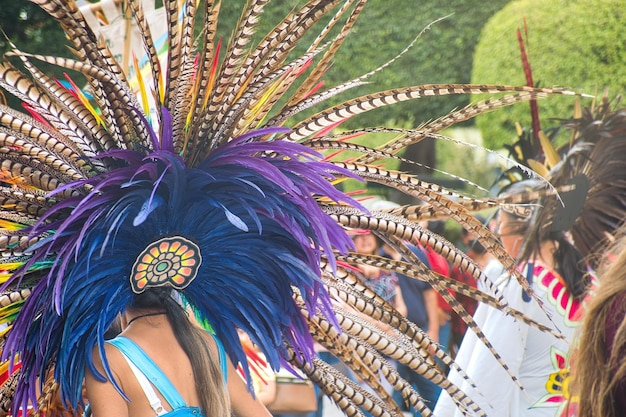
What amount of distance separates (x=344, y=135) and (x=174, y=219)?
596 millimetres

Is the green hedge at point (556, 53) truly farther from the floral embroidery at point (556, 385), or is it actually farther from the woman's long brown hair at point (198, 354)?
the woman's long brown hair at point (198, 354)

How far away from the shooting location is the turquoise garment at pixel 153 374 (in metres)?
2.35

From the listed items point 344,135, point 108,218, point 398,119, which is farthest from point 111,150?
point 398,119

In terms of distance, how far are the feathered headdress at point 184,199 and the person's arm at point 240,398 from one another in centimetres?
9

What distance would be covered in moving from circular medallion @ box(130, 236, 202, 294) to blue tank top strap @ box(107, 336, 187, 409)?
15 cm

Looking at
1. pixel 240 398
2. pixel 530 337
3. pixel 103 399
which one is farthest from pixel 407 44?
pixel 103 399

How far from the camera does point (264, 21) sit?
8602mm

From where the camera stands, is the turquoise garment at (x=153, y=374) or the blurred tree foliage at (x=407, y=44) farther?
the blurred tree foliage at (x=407, y=44)

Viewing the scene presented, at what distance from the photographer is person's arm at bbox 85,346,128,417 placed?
7.43 ft

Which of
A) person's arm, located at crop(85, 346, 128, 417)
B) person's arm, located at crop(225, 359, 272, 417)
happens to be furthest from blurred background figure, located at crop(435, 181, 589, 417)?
person's arm, located at crop(85, 346, 128, 417)

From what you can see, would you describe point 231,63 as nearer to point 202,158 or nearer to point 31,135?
point 202,158

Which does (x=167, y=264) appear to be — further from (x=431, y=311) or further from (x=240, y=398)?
(x=431, y=311)

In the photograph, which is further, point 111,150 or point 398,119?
point 398,119

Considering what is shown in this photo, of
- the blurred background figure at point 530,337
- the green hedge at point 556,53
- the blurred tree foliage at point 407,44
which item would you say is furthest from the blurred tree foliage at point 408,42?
the blurred background figure at point 530,337
